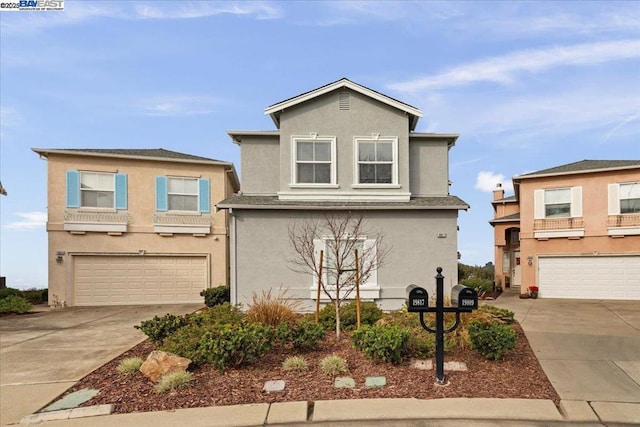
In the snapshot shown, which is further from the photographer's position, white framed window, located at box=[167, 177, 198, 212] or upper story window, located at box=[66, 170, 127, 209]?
white framed window, located at box=[167, 177, 198, 212]

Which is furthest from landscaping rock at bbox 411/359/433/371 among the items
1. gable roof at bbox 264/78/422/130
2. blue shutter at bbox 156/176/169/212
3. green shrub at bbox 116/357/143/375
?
blue shutter at bbox 156/176/169/212

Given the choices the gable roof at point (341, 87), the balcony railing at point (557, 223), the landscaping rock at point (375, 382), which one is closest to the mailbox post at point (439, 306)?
the landscaping rock at point (375, 382)

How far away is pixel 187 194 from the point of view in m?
17.7

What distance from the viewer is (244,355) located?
6.58 metres

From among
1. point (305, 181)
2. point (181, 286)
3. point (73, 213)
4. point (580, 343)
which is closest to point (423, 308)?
point (580, 343)

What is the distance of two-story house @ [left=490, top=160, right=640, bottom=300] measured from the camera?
17.4 m

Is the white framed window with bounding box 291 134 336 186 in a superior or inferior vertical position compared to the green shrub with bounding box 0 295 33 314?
superior

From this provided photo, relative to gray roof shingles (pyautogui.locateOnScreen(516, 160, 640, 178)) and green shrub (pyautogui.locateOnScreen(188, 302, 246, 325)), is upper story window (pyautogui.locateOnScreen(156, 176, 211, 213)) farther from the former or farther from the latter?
gray roof shingles (pyautogui.locateOnScreen(516, 160, 640, 178))

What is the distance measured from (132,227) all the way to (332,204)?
8.83 metres

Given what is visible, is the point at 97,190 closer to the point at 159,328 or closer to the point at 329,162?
the point at 329,162

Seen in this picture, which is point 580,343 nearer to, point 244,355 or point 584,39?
point 244,355

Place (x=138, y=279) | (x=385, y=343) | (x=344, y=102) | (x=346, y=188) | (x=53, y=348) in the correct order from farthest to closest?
(x=138, y=279)
(x=344, y=102)
(x=346, y=188)
(x=53, y=348)
(x=385, y=343)

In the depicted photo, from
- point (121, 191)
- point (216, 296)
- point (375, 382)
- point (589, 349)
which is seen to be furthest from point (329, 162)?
point (121, 191)

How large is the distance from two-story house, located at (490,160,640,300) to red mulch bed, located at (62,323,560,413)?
12975 mm
